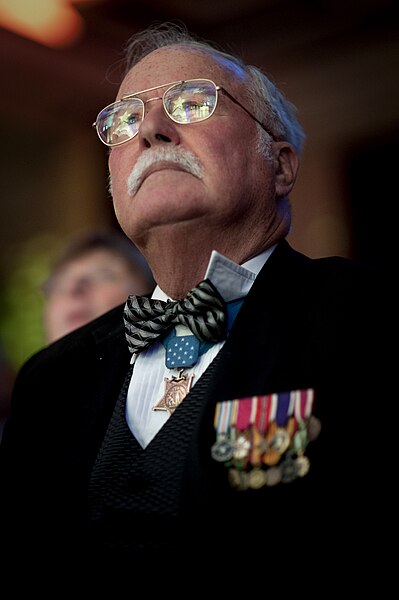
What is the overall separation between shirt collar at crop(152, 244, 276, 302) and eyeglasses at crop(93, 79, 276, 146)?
28 centimetres

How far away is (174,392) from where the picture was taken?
1.53 meters

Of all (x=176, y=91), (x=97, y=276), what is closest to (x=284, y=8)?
(x=97, y=276)

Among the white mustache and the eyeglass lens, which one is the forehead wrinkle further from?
the white mustache

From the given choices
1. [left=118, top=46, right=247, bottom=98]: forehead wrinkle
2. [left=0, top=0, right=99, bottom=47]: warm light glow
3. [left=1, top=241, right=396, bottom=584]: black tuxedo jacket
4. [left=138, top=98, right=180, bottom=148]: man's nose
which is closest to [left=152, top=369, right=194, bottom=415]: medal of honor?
[left=1, top=241, right=396, bottom=584]: black tuxedo jacket

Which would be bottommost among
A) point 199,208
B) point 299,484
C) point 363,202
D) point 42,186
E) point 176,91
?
point 299,484

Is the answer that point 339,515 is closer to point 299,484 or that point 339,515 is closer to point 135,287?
point 299,484

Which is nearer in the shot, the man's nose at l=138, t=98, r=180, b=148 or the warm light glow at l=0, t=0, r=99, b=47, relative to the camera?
the man's nose at l=138, t=98, r=180, b=148

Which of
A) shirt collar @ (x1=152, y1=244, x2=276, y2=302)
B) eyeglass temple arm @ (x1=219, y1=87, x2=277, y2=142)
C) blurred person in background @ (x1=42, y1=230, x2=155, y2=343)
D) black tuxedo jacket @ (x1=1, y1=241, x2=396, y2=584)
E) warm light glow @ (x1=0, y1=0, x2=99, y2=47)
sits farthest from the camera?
warm light glow @ (x1=0, y1=0, x2=99, y2=47)

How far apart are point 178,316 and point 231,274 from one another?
129 millimetres

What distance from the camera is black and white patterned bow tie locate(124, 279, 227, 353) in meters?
1.51

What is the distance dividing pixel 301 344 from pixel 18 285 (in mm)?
4130

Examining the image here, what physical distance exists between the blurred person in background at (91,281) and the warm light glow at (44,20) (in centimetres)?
199

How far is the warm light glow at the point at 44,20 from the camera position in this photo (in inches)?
179

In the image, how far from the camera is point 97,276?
3.00 meters
